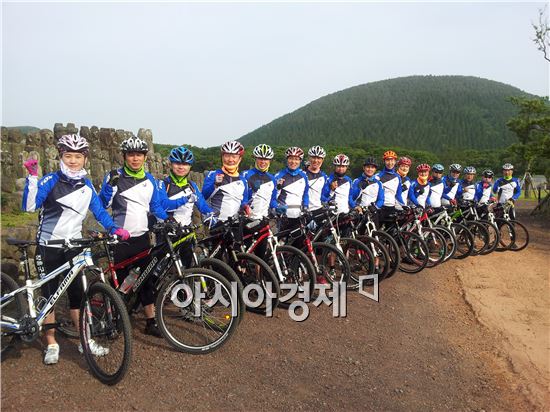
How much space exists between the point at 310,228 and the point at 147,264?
127 inches

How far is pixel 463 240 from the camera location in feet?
31.9

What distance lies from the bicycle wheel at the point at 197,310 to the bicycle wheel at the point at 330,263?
225 centimetres

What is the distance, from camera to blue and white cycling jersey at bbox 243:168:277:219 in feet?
20.1

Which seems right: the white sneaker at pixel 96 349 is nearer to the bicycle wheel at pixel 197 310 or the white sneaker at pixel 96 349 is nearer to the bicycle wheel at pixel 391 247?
the bicycle wheel at pixel 197 310

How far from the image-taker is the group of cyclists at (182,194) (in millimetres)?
3857

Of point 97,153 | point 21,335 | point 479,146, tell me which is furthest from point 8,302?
point 479,146

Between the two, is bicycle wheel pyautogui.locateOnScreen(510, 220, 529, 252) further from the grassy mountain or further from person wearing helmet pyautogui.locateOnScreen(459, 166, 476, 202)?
the grassy mountain

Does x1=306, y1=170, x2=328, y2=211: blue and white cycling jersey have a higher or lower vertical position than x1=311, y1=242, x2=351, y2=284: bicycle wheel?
higher

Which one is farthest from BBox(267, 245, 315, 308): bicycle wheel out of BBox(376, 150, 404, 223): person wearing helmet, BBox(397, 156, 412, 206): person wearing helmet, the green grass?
the green grass

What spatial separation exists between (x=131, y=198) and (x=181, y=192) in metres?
0.80

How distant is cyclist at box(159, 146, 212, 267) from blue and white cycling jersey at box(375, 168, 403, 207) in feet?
14.8

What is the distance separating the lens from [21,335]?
362 centimetres

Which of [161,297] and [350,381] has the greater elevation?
[161,297]

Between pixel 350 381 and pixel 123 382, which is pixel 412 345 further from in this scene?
pixel 123 382
